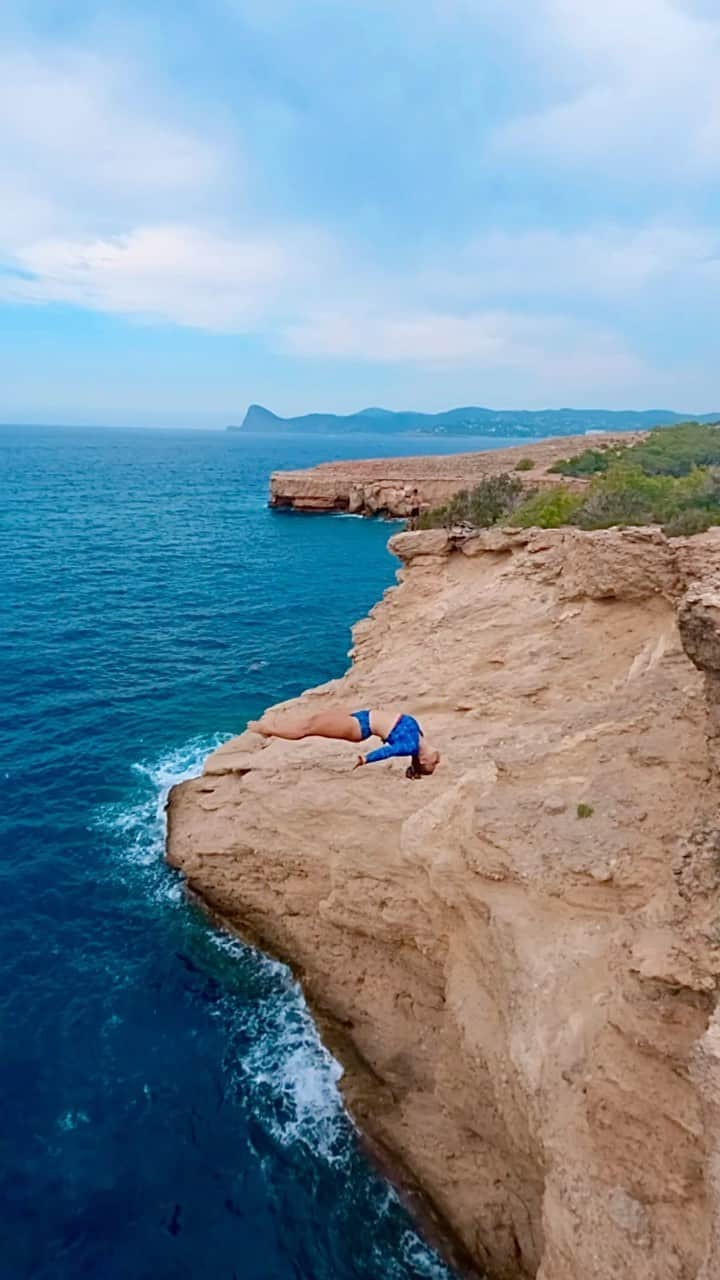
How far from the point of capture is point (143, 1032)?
48.3ft

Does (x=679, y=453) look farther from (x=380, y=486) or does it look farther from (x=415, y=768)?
(x=415, y=768)

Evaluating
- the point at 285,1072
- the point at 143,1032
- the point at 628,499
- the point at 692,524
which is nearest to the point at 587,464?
the point at 628,499

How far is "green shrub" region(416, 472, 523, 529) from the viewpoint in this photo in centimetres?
4360

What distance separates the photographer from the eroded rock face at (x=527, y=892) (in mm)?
8156

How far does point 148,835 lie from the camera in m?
20.9

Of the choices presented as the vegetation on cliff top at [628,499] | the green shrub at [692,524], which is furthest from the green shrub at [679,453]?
the green shrub at [692,524]

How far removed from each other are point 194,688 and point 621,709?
70.1 ft

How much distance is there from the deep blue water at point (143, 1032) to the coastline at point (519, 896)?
1.12 m

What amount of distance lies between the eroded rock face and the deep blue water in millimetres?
1156

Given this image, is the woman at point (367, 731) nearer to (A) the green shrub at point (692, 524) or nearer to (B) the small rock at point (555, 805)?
(B) the small rock at point (555, 805)

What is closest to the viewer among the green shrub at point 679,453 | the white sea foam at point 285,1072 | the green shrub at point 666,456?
the white sea foam at point 285,1072

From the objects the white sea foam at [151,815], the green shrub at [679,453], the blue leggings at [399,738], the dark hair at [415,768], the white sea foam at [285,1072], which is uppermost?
the green shrub at [679,453]

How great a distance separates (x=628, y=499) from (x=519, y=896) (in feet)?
60.1

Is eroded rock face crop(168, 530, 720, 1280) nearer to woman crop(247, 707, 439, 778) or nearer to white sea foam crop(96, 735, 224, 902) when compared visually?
white sea foam crop(96, 735, 224, 902)
